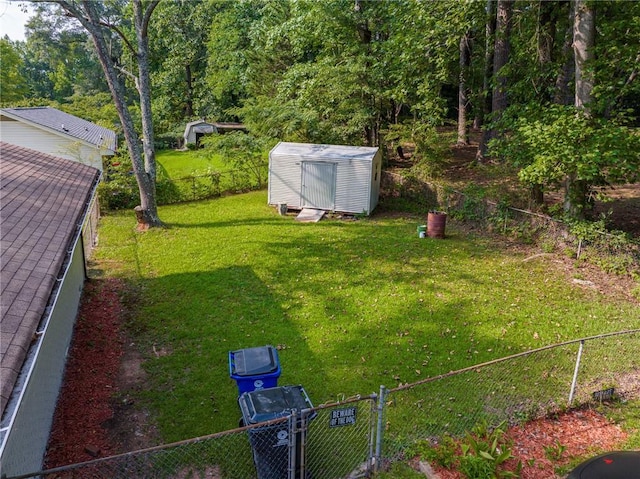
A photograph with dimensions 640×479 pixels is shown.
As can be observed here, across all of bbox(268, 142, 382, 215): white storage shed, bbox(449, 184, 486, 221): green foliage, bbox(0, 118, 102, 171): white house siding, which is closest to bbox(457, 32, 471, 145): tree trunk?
bbox(449, 184, 486, 221): green foliage

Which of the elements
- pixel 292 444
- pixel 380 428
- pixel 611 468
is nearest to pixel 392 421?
pixel 380 428

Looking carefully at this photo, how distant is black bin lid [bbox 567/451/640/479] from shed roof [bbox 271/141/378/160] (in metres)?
12.7

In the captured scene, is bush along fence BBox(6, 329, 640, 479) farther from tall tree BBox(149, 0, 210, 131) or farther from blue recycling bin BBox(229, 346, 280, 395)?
tall tree BBox(149, 0, 210, 131)

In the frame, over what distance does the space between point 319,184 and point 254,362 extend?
11.5m

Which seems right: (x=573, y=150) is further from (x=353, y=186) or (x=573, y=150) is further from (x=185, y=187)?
(x=185, y=187)

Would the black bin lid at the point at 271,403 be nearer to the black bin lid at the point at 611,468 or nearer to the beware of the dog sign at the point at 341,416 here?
the beware of the dog sign at the point at 341,416

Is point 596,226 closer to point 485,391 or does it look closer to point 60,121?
point 485,391

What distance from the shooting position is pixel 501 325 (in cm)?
876

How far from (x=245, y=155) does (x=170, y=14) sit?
955 inches

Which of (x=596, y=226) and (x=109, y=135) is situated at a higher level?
(x=109, y=135)

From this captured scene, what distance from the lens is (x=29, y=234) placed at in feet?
21.4

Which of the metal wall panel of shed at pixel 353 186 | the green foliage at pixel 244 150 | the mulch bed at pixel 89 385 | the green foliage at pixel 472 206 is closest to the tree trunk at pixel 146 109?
the green foliage at pixel 244 150

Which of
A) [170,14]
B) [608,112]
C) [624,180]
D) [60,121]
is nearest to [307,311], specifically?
[624,180]

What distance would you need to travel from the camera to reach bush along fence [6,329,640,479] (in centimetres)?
491
